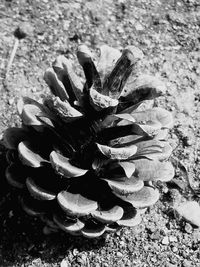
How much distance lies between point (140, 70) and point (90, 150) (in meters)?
0.96

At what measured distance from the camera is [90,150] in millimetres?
1929

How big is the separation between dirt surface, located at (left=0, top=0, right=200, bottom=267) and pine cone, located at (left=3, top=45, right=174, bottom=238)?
0.21 m

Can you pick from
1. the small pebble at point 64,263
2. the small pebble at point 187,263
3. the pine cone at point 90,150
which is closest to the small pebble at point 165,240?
the small pebble at point 187,263

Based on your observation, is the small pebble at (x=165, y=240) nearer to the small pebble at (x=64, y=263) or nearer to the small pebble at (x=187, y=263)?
the small pebble at (x=187, y=263)

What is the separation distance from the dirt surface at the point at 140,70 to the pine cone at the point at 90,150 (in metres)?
0.21

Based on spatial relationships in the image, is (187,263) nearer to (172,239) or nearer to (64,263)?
(172,239)

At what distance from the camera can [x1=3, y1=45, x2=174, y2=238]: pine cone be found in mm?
1825

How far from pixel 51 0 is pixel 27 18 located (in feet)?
0.66

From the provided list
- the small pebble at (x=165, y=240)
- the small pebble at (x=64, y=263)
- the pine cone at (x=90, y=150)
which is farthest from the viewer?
the small pebble at (x=165, y=240)

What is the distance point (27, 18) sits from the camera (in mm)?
2842

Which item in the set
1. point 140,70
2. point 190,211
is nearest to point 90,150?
point 190,211

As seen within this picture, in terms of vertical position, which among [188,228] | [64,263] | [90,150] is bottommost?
[64,263]

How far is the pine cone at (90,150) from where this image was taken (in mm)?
1825

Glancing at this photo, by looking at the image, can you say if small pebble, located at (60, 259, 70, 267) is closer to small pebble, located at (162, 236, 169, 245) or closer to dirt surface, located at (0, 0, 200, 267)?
dirt surface, located at (0, 0, 200, 267)
